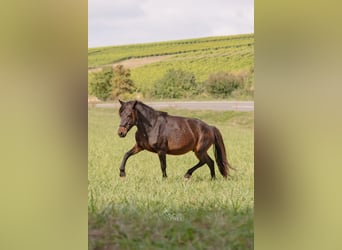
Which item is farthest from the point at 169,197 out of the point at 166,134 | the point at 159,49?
the point at 159,49

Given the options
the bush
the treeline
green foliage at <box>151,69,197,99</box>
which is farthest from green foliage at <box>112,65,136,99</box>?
the bush

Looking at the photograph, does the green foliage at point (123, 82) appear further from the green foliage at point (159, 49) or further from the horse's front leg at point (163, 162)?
the horse's front leg at point (163, 162)

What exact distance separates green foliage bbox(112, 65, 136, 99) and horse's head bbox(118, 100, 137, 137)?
5cm

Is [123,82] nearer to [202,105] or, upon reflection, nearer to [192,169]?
[202,105]

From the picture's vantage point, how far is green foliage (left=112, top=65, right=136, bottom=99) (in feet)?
6.78

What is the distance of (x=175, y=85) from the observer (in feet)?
6.72

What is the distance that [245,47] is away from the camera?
1.98 meters

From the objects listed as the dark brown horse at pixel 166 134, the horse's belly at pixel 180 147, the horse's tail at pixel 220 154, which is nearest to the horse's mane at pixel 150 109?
the dark brown horse at pixel 166 134

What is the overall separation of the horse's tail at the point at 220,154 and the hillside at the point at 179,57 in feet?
0.83

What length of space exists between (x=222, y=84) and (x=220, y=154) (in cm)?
30
